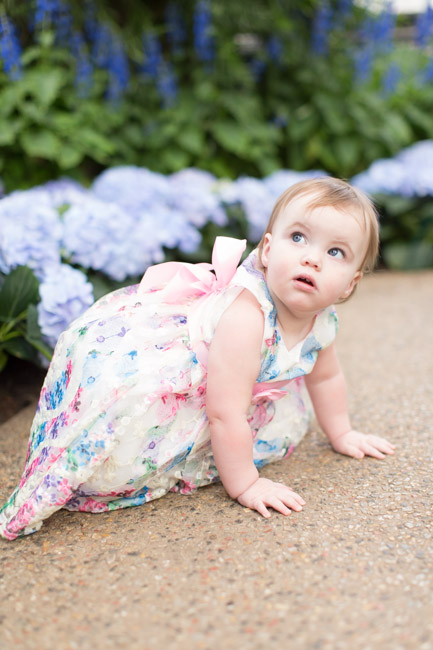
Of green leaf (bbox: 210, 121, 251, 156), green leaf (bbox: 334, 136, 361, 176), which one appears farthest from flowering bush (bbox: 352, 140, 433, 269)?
green leaf (bbox: 210, 121, 251, 156)

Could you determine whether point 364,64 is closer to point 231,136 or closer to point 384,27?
point 384,27

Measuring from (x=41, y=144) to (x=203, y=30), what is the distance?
4.20 ft

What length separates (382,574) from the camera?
134 centimetres

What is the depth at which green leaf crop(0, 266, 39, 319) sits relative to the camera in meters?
2.12

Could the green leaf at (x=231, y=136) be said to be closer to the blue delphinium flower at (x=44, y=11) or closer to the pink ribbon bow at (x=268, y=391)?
the blue delphinium flower at (x=44, y=11)

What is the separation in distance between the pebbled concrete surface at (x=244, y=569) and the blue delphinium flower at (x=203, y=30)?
2.89 metres

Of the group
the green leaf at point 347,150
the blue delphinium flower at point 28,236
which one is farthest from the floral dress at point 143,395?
the green leaf at point 347,150

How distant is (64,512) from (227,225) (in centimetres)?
201

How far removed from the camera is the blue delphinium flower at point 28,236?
221 cm

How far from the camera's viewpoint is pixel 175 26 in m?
4.11

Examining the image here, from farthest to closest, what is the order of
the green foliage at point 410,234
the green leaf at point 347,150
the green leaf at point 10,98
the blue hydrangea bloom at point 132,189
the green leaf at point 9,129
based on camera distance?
the green leaf at point 347,150
the green foliage at point 410,234
the green leaf at point 10,98
the green leaf at point 9,129
the blue hydrangea bloom at point 132,189

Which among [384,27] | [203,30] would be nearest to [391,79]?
[384,27]

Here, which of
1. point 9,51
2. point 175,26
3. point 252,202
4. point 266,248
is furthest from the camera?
point 175,26

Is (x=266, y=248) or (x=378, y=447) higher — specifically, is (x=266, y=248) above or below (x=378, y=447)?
above
